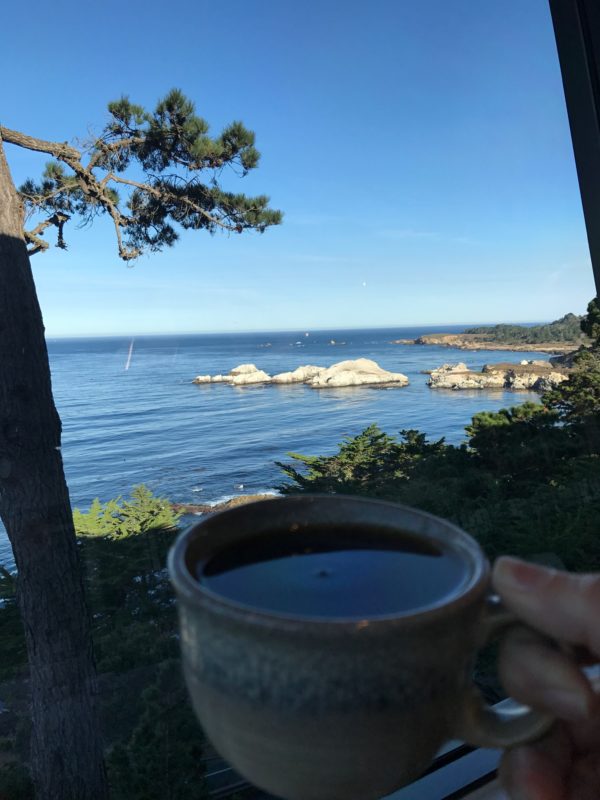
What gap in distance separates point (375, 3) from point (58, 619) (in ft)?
4.62

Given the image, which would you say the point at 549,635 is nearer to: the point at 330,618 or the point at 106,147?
the point at 330,618

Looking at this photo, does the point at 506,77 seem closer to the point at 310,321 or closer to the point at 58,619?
the point at 310,321

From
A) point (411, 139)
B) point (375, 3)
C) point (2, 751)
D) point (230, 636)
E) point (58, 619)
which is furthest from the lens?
point (411, 139)

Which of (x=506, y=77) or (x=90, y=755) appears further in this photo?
(x=506, y=77)

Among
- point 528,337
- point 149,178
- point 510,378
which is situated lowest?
point 510,378

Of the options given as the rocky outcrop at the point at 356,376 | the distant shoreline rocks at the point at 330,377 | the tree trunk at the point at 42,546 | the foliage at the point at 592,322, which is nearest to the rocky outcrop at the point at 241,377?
the distant shoreline rocks at the point at 330,377

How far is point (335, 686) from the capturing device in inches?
11.1

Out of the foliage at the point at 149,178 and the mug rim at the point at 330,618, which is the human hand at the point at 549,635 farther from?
the foliage at the point at 149,178

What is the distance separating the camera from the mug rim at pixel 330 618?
284mm

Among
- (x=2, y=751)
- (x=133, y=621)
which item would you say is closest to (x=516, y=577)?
(x=133, y=621)

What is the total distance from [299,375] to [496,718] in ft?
4.28

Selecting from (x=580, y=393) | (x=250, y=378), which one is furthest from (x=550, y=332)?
(x=250, y=378)

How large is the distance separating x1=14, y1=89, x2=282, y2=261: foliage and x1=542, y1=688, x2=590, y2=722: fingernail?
1.06 m

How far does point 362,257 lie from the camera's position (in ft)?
4.94
